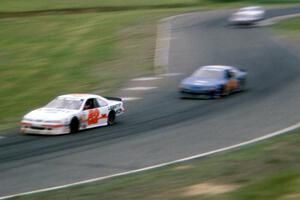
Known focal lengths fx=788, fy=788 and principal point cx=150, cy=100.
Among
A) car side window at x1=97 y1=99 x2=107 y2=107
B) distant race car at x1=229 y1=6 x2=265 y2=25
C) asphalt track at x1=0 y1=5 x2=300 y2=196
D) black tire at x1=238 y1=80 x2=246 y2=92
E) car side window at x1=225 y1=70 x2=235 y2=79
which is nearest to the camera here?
asphalt track at x1=0 y1=5 x2=300 y2=196

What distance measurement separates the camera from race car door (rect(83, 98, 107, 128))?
23547 mm

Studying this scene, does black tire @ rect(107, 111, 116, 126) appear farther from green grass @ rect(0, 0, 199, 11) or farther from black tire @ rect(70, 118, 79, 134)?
green grass @ rect(0, 0, 199, 11)

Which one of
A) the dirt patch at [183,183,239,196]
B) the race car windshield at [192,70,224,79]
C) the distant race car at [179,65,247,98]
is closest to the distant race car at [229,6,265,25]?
the distant race car at [179,65,247,98]

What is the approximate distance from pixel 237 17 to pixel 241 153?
39920 millimetres

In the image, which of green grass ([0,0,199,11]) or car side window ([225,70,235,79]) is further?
green grass ([0,0,199,11])

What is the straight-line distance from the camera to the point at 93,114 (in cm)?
2377

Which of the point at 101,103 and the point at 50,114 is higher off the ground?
the point at 50,114

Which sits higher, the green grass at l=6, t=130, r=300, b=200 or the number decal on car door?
the green grass at l=6, t=130, r=300, b=200

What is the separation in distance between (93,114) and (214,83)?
22.4 ft

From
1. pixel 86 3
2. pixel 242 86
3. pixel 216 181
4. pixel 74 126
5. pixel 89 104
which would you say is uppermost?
pixel 216 181

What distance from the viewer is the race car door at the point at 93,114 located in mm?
23547

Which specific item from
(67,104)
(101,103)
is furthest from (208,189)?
(101,103)

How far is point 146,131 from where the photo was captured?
21.7 m

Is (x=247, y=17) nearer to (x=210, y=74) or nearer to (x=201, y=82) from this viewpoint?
(x=210, y=74)
